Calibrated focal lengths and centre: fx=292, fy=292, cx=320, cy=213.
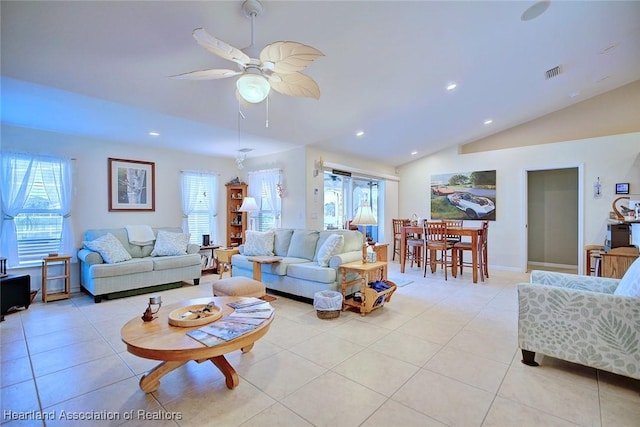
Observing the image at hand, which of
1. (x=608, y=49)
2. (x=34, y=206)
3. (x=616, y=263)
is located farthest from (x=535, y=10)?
(x=34, y=206)

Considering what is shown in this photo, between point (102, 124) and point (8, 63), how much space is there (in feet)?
5.33

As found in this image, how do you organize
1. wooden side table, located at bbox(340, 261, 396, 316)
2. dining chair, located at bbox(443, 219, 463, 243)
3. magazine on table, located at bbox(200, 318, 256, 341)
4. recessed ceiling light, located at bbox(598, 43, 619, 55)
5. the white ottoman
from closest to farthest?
magazine on table, located at bbox(200, 318, 256, 341) < the white ottoman < wooden side table, located at bbox(340, 261, 396, 316) < recessed ceiling light, located at bbox(598, 43, 619, 55) < dining chair, located at bbox(443, 219, 463, 243)

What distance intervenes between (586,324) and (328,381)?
1.88 m

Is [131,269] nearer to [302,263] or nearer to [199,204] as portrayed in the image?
[199,204]

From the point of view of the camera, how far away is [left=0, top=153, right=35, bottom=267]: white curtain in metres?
3.95

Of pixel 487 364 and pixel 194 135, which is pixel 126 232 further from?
pixel 487 364

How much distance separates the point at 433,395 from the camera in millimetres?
1948

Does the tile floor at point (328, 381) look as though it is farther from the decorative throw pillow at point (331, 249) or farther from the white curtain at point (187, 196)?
the white curtain at point (187, 196)

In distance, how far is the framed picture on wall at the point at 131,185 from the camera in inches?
194

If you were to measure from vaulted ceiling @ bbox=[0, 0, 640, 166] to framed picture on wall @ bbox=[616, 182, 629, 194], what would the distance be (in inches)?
66.9

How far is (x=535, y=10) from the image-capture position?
2715mm

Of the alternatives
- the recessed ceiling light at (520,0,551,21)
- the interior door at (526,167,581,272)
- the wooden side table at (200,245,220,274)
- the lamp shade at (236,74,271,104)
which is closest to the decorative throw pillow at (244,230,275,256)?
the wooden side table at (200,245,220,274)

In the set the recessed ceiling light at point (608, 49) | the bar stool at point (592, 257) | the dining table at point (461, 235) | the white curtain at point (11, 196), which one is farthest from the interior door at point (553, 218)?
the white curtain at point (11, 196)

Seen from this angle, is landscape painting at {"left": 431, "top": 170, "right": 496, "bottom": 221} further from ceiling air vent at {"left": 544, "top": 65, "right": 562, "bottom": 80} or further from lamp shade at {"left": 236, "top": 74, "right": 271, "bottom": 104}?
lamp shade at {"left": 236, "top": 74, "right": 271, "bottom": 104}
